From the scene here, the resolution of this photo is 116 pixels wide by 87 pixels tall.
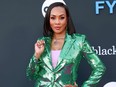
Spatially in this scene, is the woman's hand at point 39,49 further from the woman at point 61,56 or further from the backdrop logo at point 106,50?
the backdrop logo at point 106,50

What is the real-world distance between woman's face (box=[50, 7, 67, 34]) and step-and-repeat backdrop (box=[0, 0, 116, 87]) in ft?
1.22

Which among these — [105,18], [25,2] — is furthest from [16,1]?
[105,18]

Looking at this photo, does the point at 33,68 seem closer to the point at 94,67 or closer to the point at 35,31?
the point at 94,67

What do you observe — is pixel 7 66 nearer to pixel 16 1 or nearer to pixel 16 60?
pixel 16 60

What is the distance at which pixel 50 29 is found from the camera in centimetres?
214

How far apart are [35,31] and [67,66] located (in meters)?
0.58

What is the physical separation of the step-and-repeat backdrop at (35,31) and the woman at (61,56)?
Answer: 37 centimetres

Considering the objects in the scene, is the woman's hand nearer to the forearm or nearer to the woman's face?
the forearm

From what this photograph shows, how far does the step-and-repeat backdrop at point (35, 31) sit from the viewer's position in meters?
2.39

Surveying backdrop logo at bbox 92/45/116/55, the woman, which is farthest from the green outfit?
backdrop logo at bbox 92/45/116/55

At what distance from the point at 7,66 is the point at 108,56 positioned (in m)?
0.72

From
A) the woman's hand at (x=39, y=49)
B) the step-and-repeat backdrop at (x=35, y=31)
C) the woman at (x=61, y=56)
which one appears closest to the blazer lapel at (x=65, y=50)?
the woman at (x=61, y=56)

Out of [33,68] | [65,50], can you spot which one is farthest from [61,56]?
[33,68]

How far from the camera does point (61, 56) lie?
6.56 ft
